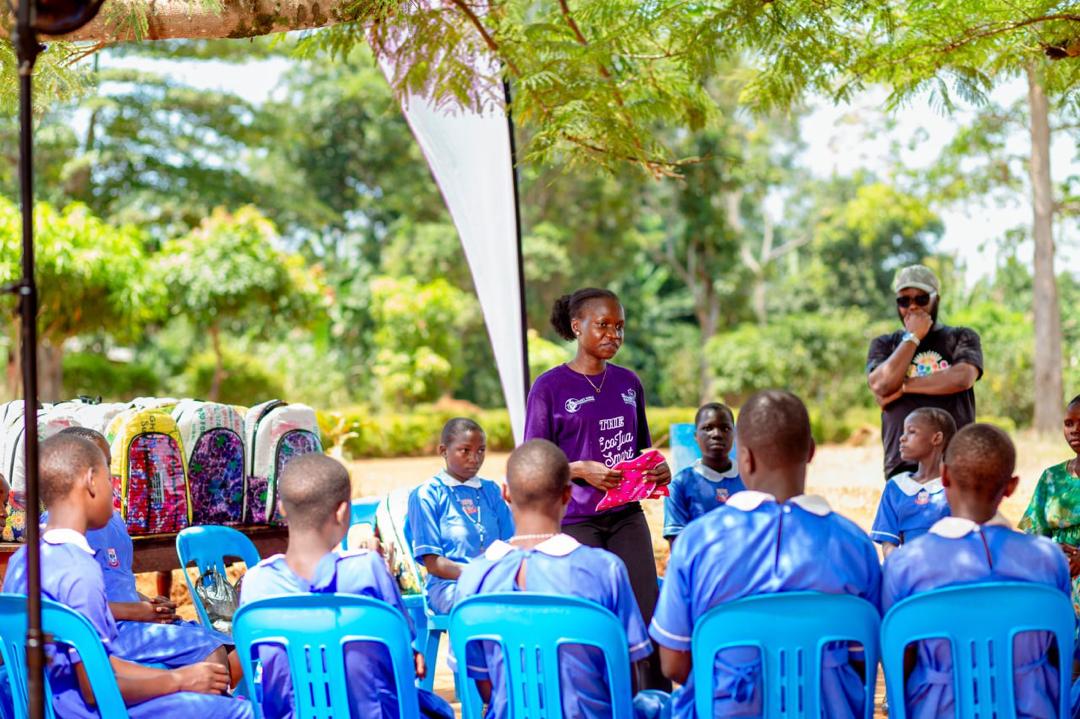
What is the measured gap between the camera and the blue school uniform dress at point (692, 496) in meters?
4.67

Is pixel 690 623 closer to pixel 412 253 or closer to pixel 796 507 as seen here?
pixel 796 507

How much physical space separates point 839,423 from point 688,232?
781 centimetres

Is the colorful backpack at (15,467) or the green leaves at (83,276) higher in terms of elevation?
the green leaves at (83,276)

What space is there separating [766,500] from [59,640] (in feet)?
5.98

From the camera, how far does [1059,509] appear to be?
13.6 feet

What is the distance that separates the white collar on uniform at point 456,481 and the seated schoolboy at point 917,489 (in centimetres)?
151

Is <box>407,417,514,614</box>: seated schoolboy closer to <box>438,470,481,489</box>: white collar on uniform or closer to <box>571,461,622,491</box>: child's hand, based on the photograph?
<box>438,470,481,489</box>: white collar on uniform

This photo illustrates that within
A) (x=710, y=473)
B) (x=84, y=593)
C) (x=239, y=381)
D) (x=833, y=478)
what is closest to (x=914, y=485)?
(x=710, y=473)

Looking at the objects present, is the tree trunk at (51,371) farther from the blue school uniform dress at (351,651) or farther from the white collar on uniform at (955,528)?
the white collar on uniform at (955,528)

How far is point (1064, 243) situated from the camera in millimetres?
23859

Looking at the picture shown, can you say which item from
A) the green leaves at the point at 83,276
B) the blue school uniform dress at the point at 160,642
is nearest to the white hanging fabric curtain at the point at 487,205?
the blue school uniform dress at the point at 160,642

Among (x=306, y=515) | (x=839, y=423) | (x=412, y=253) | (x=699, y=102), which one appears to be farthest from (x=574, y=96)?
(x=412, y=253)

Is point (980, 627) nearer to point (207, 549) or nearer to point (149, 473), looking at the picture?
point (207, 549)

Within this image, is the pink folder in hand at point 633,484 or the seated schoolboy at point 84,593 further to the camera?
the pink folder in hand at point 633,484
